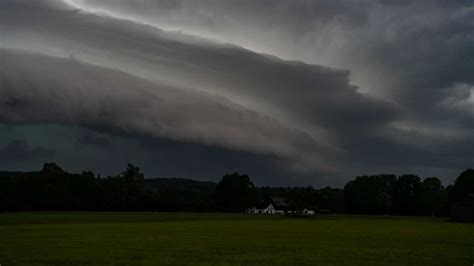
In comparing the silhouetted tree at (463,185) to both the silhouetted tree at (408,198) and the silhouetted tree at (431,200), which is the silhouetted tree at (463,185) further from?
the silhouetted tree at (408,198)

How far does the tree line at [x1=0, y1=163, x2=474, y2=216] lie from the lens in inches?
6004

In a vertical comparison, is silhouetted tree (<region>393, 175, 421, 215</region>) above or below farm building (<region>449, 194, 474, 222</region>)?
above

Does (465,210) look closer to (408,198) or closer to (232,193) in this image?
(408,198)

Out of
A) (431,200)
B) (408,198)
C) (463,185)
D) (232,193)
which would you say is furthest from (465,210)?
(232,193)

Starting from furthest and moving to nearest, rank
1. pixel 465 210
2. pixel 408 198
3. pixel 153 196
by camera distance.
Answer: pixel 408 198 → pixel 153 196 → pixel 465 210

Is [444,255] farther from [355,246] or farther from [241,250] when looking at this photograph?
[241,250]

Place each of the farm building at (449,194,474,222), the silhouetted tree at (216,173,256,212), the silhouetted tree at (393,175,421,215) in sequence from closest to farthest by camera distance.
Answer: the farm building at (449,194,474,222), the silhouetted tree at (393,175,421,215), the silhouetted tree at (216,173,256,212)

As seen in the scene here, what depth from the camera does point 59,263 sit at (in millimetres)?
30234

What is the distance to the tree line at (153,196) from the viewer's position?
500 ft

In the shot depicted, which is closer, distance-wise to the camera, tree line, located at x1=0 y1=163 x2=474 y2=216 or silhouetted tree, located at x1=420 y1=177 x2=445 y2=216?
tree line, located at x1=0 y1=163 x2=474 y2=216

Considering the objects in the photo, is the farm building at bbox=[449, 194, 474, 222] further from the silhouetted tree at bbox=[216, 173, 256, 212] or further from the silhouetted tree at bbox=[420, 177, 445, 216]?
the silhouetted tree at bbox=[216, 173, 256, 212]

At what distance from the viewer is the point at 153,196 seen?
169 meters

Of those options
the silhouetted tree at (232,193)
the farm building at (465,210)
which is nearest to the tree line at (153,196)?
the silhouetted tree at (232,193)

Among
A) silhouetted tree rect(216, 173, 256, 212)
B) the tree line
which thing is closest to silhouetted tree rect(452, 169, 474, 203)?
the tree line
